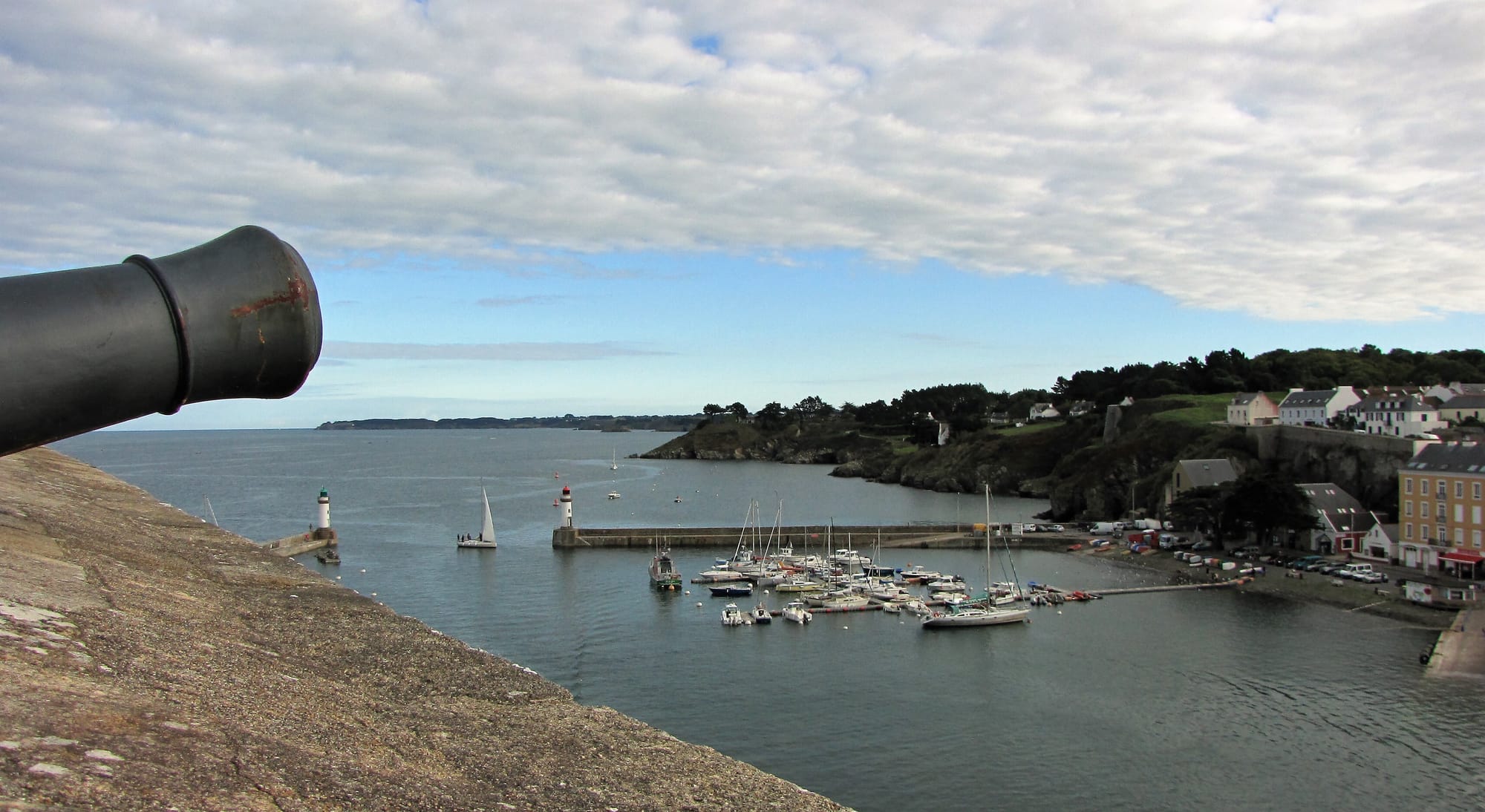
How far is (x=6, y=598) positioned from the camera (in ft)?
22.2

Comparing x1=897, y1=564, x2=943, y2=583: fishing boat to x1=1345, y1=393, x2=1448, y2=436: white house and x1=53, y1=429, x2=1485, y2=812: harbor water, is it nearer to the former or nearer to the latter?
x1=53, y1=429, x2=1485, y2=812: harbor water

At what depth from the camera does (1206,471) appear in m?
63.9

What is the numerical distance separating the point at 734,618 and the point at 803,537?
81.4 ft

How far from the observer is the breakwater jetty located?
6116 cm

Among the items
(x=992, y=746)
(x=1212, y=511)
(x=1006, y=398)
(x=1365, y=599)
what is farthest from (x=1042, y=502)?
(x=1006, y=398)

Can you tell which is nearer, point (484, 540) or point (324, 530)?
point (324, 530)

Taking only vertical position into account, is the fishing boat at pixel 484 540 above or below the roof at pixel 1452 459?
below

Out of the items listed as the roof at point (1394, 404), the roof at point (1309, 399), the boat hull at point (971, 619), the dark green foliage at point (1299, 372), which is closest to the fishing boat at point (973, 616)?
the boat hull at point (971, 619)

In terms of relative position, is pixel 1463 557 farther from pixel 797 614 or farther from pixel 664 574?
pixel 664 574

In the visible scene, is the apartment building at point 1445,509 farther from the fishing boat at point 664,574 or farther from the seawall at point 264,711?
the seawall at point 264,711

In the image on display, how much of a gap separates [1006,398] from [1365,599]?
462 feet

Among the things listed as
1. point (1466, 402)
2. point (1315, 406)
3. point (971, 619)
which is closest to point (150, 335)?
point (971, 619)

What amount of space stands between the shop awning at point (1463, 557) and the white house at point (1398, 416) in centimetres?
2542

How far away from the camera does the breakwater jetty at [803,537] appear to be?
6116cm
